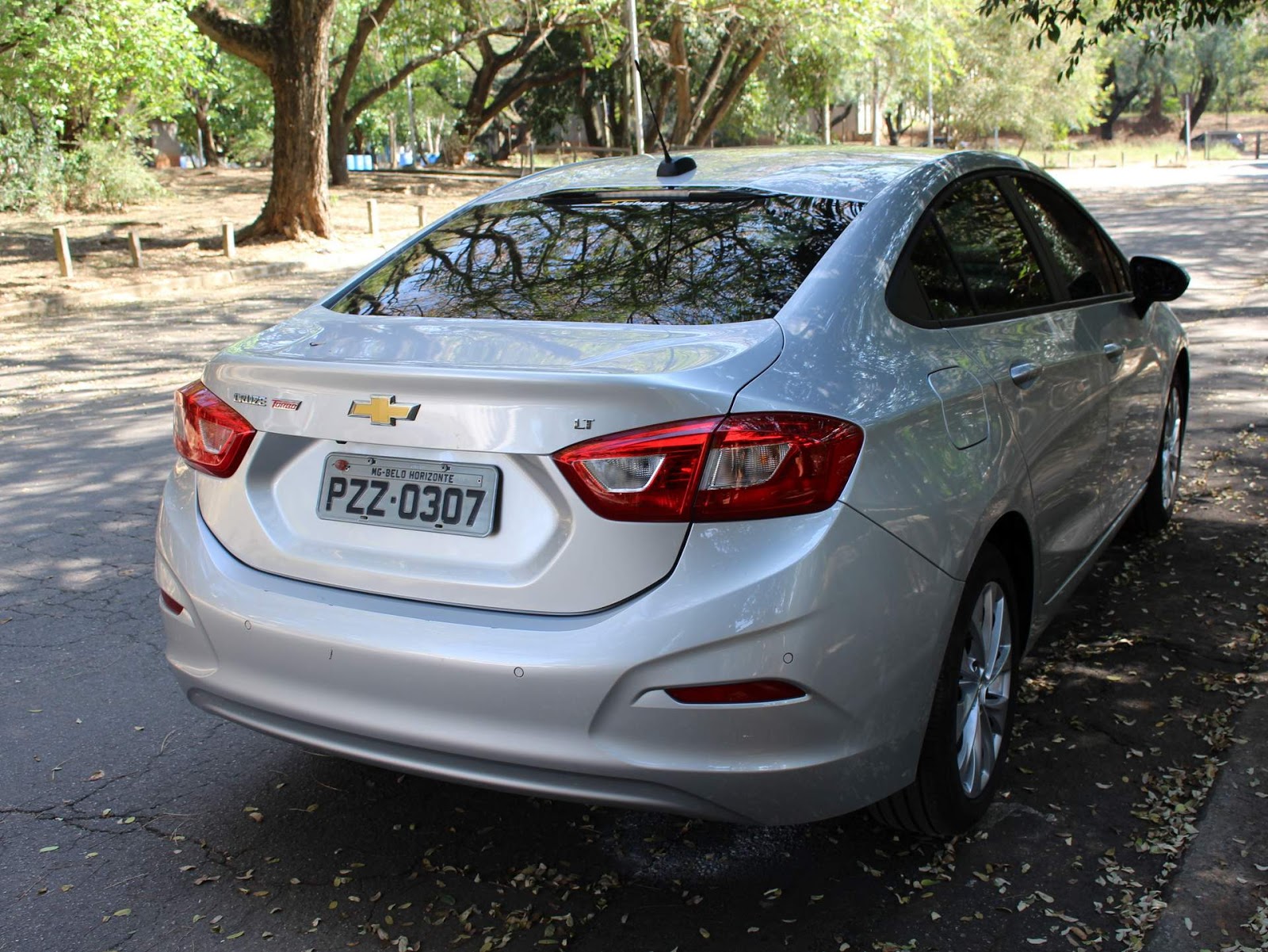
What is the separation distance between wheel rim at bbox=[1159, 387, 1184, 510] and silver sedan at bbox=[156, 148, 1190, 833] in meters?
2.14

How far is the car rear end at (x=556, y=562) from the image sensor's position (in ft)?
7.84

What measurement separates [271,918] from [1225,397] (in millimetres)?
7263

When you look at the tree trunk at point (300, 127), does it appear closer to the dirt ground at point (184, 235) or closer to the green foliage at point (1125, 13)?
the dirt ground at point (184, 235)

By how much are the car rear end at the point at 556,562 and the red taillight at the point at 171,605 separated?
0.06 ft

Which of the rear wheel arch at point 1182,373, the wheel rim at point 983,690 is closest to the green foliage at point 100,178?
the rear wheel arch at point 1182,373

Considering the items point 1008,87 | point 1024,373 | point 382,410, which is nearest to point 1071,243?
point 1024,373

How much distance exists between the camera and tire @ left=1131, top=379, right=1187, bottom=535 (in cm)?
520

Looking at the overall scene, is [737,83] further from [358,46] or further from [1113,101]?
[1113,101]

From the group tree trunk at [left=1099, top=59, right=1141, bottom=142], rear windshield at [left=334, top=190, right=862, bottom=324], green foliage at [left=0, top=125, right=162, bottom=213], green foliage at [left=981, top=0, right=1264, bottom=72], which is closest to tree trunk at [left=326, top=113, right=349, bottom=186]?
green foliage at [left=0, top=125, right=162, bottom=213]

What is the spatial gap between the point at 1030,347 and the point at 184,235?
835 inches

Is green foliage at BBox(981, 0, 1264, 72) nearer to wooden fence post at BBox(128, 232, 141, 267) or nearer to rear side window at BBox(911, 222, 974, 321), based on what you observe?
rear side window at BBox(911, 222, 974, 321)

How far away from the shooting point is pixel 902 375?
9.12ft

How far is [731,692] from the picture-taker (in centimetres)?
240

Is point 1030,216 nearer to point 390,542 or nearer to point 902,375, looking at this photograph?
point 902,375
